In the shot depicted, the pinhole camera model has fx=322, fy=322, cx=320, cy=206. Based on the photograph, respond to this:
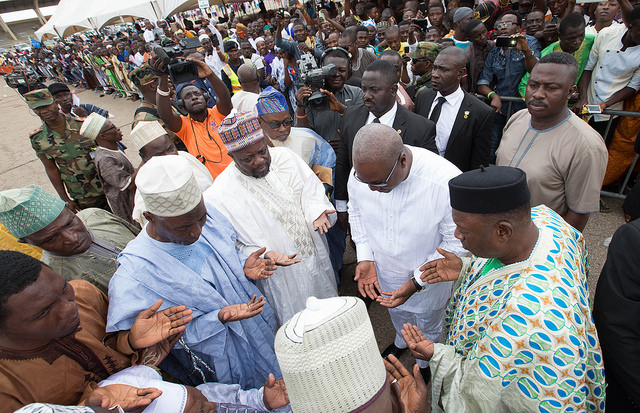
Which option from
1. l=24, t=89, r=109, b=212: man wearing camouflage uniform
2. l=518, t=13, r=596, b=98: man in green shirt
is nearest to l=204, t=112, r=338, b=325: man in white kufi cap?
l=24, t=89, r=109, b=212: man wearing camouflage uniform

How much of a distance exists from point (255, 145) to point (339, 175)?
3.61ft

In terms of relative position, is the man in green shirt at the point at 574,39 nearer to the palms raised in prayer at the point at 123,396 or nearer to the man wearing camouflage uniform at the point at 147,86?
the man wearing camouflage uniform at the point at 147,86

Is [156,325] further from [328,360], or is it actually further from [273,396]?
[328,360]

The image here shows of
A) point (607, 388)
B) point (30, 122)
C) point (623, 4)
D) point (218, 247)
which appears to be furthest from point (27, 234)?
point (30, 122)

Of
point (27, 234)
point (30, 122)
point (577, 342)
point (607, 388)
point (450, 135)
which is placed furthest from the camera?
point (30, 122)

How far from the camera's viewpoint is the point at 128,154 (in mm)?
8062

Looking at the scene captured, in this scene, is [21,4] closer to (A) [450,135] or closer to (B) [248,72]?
(B) [248,72]

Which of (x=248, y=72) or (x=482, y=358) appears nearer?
(x=482, y=358)

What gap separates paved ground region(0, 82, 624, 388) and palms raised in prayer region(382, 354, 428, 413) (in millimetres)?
1424

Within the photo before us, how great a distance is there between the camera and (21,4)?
44500mm

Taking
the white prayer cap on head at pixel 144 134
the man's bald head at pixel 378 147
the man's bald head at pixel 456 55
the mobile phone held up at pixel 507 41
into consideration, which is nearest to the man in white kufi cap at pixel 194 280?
the man's bald head at pixel 378 147

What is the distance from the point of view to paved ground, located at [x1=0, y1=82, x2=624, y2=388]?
3.28m

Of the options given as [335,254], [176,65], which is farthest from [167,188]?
[176,65]

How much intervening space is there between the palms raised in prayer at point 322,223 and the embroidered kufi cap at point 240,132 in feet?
2.58
